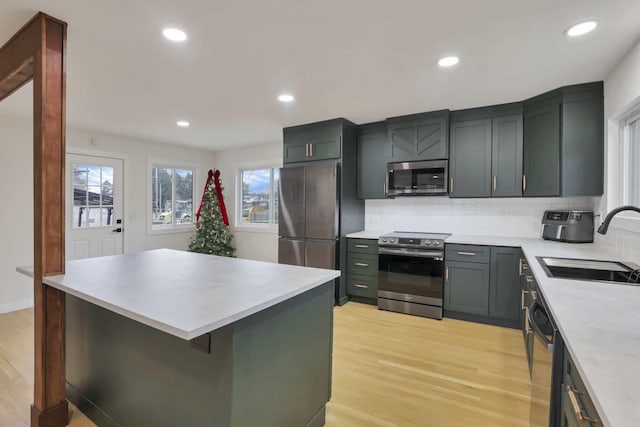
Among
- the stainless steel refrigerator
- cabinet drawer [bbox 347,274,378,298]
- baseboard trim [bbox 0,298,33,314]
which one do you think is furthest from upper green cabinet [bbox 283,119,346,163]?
baseboard trim [bbox 0,298,33,314]

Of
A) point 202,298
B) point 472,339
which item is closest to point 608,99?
point 472,339

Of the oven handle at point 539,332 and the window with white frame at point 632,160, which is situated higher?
the window with white frame at point 632,160

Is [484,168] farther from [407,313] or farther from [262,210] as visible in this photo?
[262,210]

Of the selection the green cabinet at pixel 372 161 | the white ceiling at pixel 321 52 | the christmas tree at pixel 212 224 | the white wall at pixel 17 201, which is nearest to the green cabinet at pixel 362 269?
the green cabinet at pixel 372 161

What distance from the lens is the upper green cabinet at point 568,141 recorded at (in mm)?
2855

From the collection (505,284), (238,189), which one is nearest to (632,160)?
(505,284)

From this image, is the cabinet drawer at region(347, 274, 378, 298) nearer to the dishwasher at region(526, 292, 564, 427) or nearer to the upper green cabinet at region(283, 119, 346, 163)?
the upper green cabinet at region(283, 119, 346, 163)

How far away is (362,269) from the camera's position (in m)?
4.09

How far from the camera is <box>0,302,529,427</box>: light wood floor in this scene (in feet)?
6.37

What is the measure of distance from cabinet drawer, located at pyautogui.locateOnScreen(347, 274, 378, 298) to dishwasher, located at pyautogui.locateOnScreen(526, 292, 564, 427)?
2515mm

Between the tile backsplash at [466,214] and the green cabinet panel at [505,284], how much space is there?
0.64 meters

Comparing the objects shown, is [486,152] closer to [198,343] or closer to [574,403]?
[574,403]

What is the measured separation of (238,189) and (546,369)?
5.48 metres

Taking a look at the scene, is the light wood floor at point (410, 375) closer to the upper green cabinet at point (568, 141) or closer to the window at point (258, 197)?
the upper green cabinet at point (568, 141)
